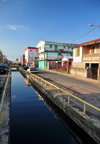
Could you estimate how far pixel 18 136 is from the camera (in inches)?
198

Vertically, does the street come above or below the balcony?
below

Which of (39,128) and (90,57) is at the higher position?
(90,57)

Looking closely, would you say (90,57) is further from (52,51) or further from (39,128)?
(52,51)

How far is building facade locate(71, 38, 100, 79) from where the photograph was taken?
18141 millimetres

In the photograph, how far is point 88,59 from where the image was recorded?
1978 cm

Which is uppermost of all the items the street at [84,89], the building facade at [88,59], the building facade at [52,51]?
the building facade at [52,51]

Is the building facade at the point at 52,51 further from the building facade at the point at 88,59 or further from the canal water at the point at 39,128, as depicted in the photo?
the canal water at the point at 39,128

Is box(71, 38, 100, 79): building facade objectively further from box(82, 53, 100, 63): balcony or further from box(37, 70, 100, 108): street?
box(37, 70, 100, 108): street

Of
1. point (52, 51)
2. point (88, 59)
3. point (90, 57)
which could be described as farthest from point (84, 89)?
point (52, 51)

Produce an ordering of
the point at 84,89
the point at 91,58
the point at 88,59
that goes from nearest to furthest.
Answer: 1. the point at 84,89
2. the point at 91,58
3. the point at 88,59

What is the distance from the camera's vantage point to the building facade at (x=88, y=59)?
1814 centimetres

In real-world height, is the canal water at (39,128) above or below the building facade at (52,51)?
below

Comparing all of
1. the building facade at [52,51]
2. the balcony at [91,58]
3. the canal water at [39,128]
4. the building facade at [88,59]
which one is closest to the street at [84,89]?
the canal water at [39,128]

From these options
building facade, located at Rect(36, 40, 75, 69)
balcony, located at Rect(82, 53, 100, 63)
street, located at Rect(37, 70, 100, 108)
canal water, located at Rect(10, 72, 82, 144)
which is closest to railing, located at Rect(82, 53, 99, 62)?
balcony, located at Rect(82, 53, 100, 63)
